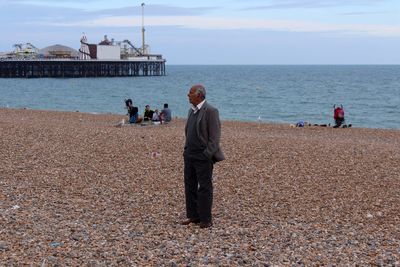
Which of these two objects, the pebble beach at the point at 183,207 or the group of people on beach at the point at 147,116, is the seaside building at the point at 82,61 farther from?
the pebble beach at the point at 183,207

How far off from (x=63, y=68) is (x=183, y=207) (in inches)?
3405

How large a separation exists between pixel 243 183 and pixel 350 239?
3110 mm

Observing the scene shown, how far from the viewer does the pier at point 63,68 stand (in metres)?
89.3

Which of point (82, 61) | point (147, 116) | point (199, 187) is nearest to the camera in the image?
point (199, 187)

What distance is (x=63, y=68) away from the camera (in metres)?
91.6

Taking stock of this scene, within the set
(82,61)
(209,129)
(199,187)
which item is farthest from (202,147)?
(82,61)

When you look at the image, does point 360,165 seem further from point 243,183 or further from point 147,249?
point 147,249

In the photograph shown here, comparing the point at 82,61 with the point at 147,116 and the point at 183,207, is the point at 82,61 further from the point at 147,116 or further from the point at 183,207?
the point at 183,207

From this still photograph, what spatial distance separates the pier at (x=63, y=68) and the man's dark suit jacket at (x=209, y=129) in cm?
8451

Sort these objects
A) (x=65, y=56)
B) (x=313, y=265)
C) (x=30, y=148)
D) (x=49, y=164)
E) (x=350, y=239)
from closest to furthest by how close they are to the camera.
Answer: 1. (x=313, y=265)
2. (x=350, y=239)
3. (x=49, y=164)
4. (x=30, y=148)
5. (x=65, y=56)

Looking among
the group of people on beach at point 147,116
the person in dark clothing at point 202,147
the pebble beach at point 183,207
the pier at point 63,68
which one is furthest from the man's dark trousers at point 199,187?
the pier at point 63,68

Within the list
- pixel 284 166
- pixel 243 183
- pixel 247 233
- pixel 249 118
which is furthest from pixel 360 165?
pixel 249 118

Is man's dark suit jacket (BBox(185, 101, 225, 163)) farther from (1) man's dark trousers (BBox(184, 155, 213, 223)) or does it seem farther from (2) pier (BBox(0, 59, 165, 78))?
(2) pier (BBox(0, 59, 165, 78))

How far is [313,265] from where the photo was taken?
17.8 ft
